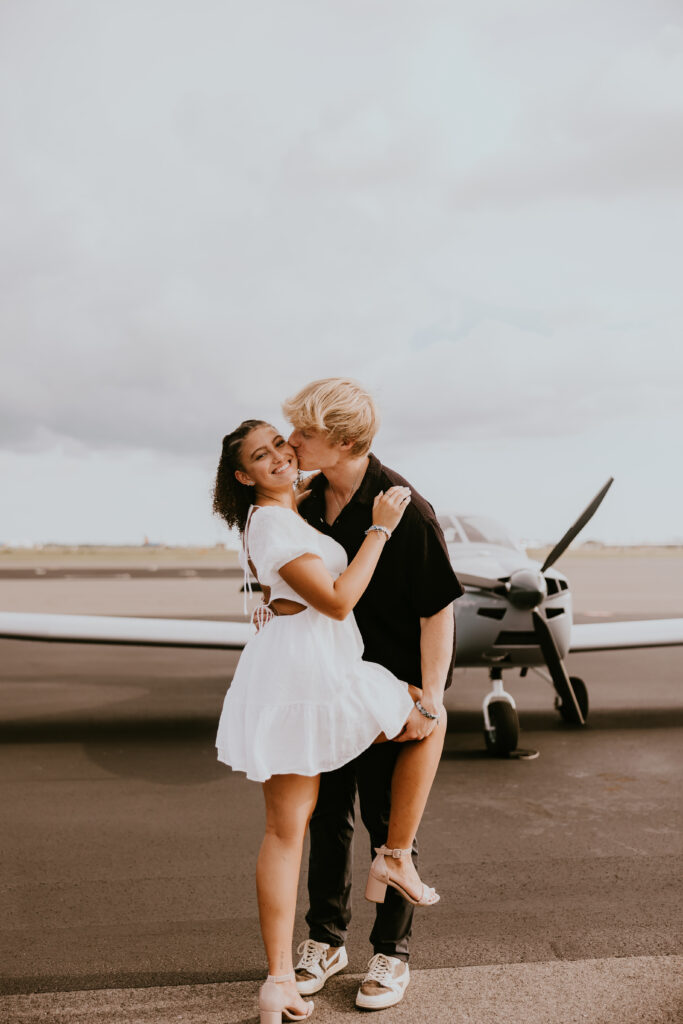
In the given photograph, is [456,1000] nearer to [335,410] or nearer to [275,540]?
[275,540]

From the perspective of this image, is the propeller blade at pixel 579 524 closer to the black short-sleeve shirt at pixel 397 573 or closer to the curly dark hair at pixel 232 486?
the black short-sleeve shirt at pixel 397 573

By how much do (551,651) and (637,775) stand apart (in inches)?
47.7

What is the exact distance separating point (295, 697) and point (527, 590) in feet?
15.3

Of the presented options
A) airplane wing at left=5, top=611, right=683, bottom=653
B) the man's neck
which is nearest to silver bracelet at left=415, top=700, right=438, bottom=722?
the man's neck

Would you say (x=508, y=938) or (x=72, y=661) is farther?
(x=72, y=661)

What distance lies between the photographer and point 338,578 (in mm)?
2500

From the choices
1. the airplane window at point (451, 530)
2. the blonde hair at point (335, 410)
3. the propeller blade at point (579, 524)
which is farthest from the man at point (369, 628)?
the airplane window at point (451, 530)

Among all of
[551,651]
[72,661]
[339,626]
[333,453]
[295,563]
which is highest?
[333,453]

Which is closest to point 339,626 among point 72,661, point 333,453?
point 333,453

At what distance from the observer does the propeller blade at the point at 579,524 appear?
7180 mm

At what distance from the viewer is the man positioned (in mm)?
2586

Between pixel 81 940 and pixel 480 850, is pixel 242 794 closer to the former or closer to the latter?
pixel 480 850

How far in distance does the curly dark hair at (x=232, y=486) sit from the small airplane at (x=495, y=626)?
4.43 metres

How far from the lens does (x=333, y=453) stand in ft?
8.63
